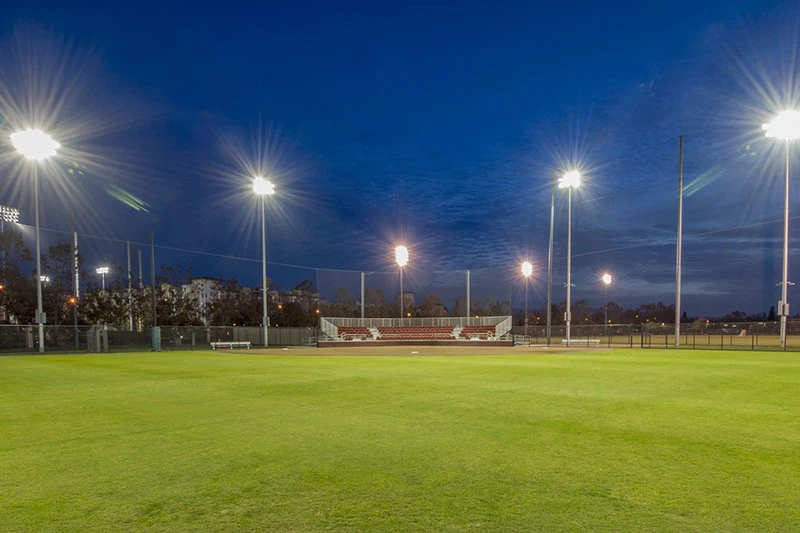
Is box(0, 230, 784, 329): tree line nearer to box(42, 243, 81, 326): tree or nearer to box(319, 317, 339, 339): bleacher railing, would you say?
box(42, 243, 81, 326): tree

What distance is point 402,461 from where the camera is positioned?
5516mm

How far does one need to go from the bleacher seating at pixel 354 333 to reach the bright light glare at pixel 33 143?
96.9 feet

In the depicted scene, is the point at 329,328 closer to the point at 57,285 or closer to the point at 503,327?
the point at 503,327

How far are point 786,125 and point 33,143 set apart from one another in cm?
4533

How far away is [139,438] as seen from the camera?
6699 mm

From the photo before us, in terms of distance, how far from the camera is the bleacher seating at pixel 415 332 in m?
50.1

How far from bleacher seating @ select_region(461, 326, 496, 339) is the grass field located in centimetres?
3721

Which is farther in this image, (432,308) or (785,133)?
(432,308)

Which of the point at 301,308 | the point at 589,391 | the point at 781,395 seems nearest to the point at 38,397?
the point at 589,391

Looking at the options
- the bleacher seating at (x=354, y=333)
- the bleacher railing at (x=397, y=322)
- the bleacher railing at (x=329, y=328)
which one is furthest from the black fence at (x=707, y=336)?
the bleacher railing at (x=329, y=328)

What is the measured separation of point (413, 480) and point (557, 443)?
246 centimetres

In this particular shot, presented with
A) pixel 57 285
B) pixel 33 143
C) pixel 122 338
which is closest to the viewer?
pixel 33 143

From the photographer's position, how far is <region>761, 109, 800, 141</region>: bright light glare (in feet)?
91.7

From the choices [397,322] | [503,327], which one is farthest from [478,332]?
[397,322]
